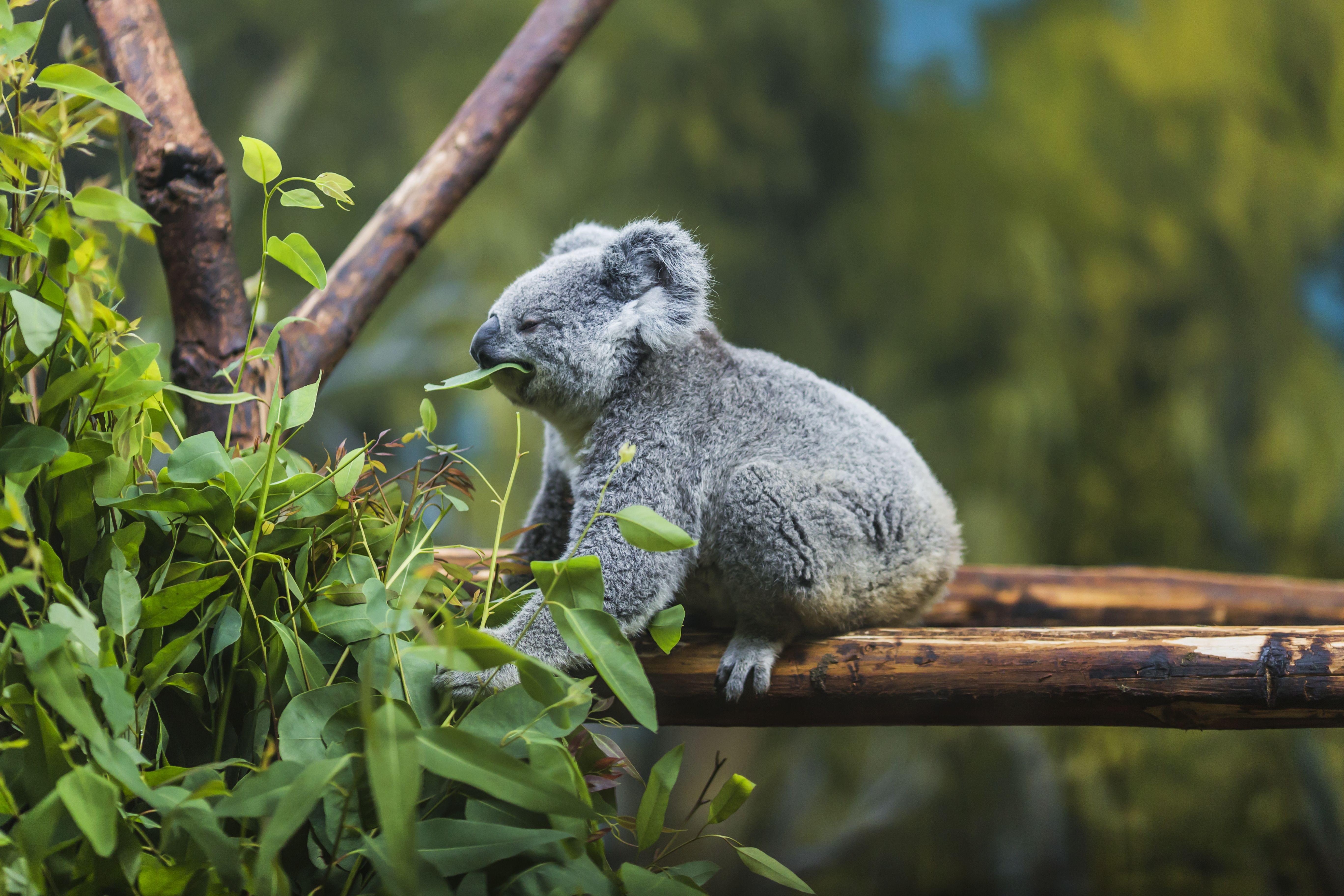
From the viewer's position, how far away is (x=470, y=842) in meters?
0.83

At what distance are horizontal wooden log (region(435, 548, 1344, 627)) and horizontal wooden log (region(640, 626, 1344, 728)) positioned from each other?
723 mm

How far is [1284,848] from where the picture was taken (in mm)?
2982

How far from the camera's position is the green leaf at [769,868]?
98 cm

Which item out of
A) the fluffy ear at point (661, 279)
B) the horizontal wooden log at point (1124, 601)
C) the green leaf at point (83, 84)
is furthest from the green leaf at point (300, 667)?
the horizontal wooden log at point (1124, 601)

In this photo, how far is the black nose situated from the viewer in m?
1.43

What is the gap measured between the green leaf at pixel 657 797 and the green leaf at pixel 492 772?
0.83ft

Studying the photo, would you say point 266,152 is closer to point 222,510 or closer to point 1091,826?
point 222,510

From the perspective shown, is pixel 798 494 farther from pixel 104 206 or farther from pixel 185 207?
pixel 185 207

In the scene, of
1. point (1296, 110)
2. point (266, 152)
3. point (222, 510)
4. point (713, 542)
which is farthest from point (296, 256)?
point (1296, 110)

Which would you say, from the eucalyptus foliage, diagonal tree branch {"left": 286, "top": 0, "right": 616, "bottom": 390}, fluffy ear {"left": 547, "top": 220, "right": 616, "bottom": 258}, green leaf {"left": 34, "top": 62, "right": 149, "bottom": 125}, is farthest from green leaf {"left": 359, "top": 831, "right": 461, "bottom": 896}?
fluffy ear {"left": 547, "top": 220, "right": 616, "bottom": 258}

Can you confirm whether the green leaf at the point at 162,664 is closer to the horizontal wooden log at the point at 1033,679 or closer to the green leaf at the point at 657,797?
the green leaf at the point at 657,797

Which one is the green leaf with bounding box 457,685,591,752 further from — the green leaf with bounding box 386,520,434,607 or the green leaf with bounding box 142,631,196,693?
the green leaf with bounding box 142,631,196,693

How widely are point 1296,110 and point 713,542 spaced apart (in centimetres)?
421

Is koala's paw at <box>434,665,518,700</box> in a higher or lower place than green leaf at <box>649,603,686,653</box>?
lower
